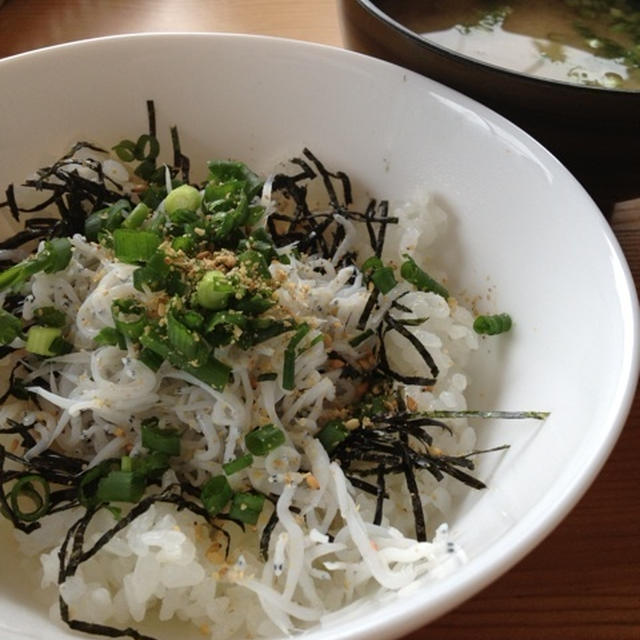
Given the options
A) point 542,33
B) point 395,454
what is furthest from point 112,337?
point 542,33

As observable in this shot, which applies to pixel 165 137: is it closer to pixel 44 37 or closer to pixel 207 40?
pixel 207 40

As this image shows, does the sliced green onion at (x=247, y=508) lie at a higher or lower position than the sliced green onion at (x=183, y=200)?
lower

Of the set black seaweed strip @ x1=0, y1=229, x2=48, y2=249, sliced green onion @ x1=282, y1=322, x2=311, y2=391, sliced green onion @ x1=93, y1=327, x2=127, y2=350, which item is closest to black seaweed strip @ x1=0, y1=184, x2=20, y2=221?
black seaweed strip @ x1=0, y1=229, x2=48, y2=249

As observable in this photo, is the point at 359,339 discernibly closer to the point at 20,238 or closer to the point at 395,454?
the point at 395,454

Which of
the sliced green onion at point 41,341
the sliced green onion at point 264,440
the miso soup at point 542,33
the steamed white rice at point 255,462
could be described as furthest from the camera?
the miso soup at point 542,33

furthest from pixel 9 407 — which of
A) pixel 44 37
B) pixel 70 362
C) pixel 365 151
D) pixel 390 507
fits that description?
pixel 44 37

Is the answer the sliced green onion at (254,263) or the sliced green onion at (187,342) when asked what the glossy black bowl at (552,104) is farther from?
the sliced green onion at (187,342)

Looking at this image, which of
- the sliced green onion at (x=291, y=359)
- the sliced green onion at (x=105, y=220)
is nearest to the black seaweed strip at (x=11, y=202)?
the sliced green onion at (x=105, y=220)
